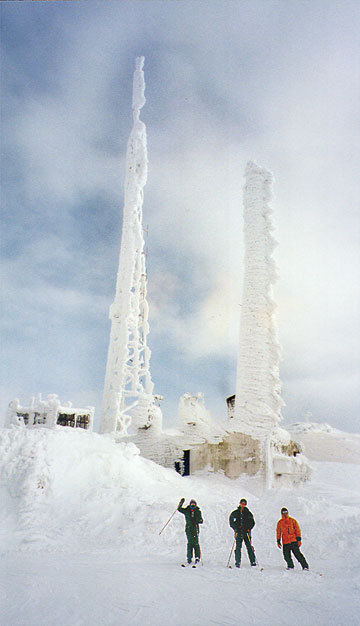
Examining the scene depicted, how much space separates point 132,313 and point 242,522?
24576 millimetres

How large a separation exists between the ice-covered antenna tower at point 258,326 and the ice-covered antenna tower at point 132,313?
669cm

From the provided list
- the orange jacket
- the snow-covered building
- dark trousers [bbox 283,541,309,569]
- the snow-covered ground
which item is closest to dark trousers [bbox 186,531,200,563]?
the snow-covered ground

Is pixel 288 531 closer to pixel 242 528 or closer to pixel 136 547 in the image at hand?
pixel 242 528

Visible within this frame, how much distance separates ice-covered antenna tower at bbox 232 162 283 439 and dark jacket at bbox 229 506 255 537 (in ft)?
49.0

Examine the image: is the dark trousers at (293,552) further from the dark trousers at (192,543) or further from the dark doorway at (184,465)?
the dark doorway at (184,465)

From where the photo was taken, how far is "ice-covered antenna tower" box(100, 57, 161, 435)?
101 ft

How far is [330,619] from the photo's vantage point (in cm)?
554

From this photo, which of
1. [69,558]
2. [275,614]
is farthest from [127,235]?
[275,614]

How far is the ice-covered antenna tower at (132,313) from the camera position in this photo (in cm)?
3078

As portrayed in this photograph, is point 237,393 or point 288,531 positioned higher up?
point 237,393

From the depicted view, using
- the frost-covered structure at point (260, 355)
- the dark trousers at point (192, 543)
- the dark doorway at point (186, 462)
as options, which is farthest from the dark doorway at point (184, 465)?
the dark trousers at point (192, 543)

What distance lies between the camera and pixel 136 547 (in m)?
11.5

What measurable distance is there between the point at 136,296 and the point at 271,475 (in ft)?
56.1

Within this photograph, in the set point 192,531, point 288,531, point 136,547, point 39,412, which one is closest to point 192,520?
point 192,531
